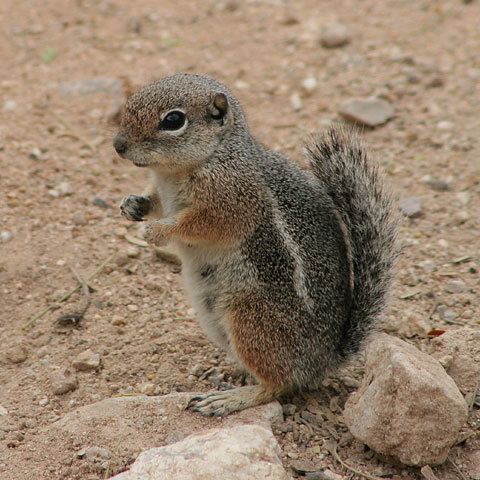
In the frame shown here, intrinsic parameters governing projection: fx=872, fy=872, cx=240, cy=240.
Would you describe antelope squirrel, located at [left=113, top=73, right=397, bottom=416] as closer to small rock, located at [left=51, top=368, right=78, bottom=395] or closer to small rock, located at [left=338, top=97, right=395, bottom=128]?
small rock, located at [left=51, top=368, right=78, bottom=395]

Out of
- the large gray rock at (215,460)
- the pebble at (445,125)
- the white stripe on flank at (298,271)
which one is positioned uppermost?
the white stripe on flank at (298,271)

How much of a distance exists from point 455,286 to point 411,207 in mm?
896

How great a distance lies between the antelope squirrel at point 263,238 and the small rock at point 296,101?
111 inches

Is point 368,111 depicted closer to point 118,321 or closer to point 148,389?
point 118,321

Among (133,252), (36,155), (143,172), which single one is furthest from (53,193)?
(133,252)

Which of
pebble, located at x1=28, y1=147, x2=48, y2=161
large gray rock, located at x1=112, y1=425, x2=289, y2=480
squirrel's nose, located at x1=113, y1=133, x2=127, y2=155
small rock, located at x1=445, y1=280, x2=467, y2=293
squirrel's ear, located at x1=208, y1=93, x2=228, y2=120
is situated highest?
squirrel's ear, located at x1=208, y1=93, x2=228, y2=120

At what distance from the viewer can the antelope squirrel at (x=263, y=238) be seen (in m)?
4.00

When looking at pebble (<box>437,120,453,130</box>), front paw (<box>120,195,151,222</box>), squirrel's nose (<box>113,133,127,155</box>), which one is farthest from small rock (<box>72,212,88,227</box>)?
pebble (<box>437,120,453,130</box>)

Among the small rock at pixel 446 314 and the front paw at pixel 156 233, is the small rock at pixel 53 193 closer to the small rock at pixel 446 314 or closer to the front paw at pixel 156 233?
the front paw at pixel 156 233

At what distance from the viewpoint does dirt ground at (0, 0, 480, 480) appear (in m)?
4.38

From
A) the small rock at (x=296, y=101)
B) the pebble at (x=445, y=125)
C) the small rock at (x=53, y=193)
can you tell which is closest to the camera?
the small rock at (x=53, y=193)

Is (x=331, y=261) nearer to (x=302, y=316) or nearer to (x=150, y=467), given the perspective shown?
(x=302, y=316)

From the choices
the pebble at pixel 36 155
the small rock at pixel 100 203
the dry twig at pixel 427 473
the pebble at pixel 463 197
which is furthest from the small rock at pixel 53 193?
the dry twig at pixel 427 473

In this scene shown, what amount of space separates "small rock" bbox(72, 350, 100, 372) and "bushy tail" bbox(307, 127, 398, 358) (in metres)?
1.26
